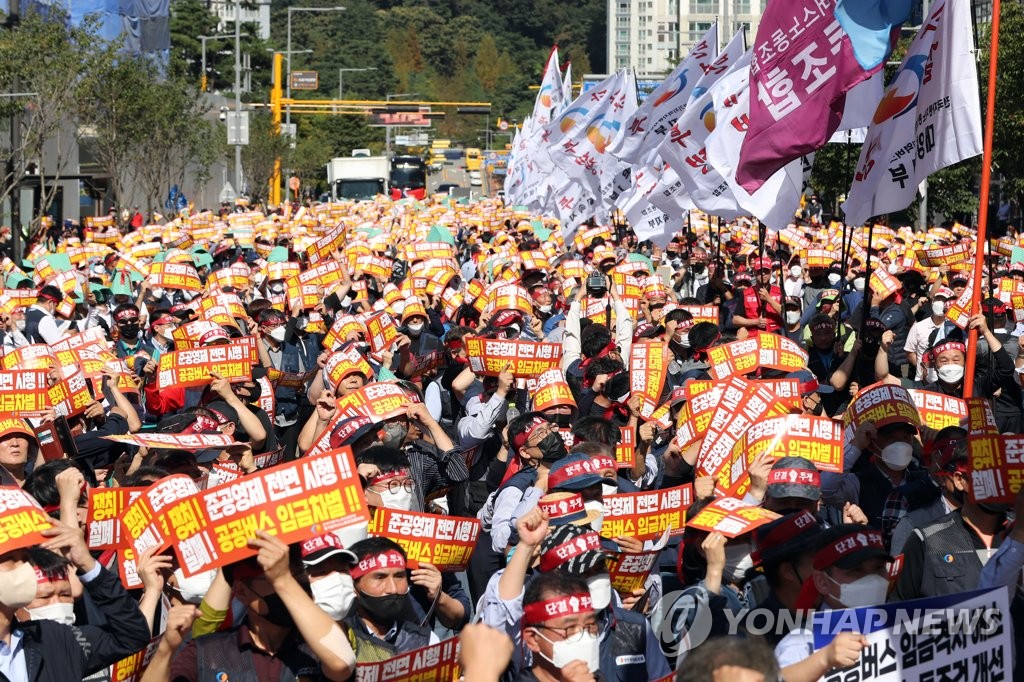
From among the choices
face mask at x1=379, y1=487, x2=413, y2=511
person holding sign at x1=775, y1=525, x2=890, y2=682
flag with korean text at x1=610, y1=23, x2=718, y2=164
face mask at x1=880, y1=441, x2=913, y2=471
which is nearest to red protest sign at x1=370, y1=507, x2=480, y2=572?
face mask at x1=379, y1=487, x2=413, y2=511

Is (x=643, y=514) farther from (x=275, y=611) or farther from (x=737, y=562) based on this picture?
(x=275, y=611)

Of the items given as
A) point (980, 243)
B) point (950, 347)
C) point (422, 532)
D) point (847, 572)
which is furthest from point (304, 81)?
point (847, 572)

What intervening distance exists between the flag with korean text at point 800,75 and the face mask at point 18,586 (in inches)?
272

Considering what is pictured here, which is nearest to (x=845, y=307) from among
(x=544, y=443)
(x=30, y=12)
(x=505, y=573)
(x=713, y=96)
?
(x=713, y=96)

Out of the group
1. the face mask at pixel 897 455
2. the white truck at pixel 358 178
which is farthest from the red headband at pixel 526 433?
the white truck at pixel 358 178

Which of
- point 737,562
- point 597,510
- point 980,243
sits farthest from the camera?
point 980,243

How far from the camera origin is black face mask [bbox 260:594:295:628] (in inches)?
189

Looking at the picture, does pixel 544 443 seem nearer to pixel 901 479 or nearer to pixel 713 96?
pixel 901 479

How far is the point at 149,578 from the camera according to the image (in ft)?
17.4

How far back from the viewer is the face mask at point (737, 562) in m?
5.69

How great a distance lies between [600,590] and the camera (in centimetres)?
547

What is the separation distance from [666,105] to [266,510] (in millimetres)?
12593

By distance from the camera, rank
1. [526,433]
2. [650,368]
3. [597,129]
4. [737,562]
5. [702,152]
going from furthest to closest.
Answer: [597,129], [702,152], [650,368], [526,433], [737,562]

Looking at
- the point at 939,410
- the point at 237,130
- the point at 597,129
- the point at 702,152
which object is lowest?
the point at 939,410
